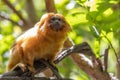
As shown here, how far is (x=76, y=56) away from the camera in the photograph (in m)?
2.22

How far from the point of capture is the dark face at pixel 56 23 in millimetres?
1963

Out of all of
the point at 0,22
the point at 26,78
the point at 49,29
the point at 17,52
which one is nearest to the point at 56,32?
the point at 49,29

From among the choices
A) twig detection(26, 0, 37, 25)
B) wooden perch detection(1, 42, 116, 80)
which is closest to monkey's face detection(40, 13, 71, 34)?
wooden perch detection(1, 42, 116, 80)

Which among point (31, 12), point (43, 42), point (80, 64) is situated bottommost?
point (80, 64)

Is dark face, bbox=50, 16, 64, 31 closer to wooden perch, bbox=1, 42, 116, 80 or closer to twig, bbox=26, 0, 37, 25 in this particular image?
wooden perch, bbox=1, 42, 116, 80

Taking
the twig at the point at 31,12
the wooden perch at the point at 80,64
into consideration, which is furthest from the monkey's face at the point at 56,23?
the twig at the point at 31,12

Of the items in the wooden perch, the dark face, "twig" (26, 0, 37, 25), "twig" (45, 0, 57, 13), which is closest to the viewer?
the wooden perch

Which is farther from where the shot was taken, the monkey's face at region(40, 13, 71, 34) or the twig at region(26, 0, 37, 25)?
the twig at region(26, 0, 37, 25)

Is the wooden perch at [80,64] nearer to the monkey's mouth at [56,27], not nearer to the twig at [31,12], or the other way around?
the monkey's mouth at [56,27]

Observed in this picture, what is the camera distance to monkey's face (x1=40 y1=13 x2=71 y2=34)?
1965mm

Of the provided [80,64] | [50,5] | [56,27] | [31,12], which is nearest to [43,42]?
[56,27]

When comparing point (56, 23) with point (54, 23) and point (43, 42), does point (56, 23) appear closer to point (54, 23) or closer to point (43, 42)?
point (54, 23)

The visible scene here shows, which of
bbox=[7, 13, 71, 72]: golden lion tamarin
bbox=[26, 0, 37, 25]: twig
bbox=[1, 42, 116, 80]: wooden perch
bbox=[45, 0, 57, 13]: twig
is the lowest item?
bbox=[1, 42, 116, 80]: wooden perch

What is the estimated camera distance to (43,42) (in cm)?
201
